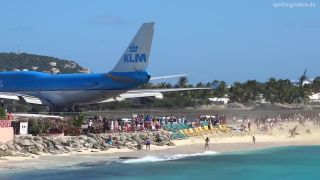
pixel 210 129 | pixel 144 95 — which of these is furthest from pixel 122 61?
pixel 210 129

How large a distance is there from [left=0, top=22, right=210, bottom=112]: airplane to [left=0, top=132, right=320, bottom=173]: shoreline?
718 centimetres

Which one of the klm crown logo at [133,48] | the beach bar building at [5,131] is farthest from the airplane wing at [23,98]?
the beach bar building at [5,131]

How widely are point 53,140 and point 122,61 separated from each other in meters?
16.3

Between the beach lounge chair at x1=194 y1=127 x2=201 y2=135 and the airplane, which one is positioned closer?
the beach lounge chair at x1=194 y1=127 x2=201 y2=135

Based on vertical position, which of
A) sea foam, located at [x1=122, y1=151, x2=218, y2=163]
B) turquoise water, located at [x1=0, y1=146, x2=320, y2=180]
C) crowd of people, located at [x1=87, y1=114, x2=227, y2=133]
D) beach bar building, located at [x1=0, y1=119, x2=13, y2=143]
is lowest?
turquoise water, located at [x1=0, y1=146, x2=320, y2=180]

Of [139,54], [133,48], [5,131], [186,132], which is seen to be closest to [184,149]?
[186,132]

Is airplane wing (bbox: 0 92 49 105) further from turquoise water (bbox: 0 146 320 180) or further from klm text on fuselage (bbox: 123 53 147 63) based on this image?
turquoise water (bbox: 0 146 320 180)

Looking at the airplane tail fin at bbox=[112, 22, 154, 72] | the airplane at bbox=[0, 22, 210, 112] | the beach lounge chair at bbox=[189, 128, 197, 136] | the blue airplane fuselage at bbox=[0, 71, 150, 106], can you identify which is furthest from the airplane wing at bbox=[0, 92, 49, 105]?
the beach lounge chair at bbox=[189, 128, 197, 136]

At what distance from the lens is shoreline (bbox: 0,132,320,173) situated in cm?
3275

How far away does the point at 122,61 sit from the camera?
2101 inches

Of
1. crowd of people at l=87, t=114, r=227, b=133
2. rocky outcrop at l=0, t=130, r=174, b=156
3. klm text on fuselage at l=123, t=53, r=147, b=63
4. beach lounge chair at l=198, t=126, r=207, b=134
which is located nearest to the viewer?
rocky outcrop at l=0, t=130, r=174, b=156

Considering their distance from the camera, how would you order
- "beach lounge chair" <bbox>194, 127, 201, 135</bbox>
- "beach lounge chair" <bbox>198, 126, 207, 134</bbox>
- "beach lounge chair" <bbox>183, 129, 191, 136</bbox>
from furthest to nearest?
"beach lounge chair" <bbox>198, 126, 207, 134</bbox>, "beach lounge chair" <bbox>194, 127, 201, 135</bbox>, "beach lounge chair" <bbox>183, 129, 191, 136</bbox>

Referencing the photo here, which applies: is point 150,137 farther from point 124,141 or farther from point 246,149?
point 246,149

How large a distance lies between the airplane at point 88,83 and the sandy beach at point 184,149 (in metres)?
7.11
